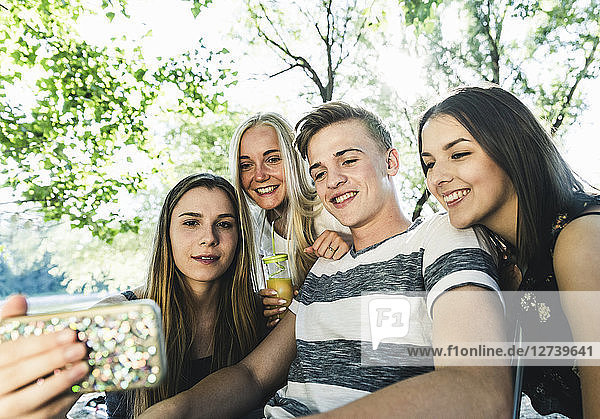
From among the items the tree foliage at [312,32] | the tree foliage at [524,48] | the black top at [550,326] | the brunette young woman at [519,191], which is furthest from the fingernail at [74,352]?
the tree foliage at [312,32]

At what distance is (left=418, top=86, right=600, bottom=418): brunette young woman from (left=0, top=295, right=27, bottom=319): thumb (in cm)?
98

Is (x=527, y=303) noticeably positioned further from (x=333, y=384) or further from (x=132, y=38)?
(x=132, y=38)

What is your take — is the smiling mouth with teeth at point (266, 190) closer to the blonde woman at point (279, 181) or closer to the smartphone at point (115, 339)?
the blonde woman at point (279, 181)

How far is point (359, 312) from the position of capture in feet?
5.05

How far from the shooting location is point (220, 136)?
8984 millimetres

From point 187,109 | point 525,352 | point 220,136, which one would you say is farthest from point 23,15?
point 525,352

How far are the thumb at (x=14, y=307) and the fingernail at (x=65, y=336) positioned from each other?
3.8 inches

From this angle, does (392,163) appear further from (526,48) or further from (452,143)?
(526,48)

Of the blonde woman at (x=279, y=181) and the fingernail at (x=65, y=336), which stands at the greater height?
the blonde woman at (x=279, y=181)

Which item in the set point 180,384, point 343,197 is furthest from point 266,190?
point 180,384

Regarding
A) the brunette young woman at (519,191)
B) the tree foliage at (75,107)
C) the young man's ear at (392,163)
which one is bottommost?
the brunette young woman at (519,191)

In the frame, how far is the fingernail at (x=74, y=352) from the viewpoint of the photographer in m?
0.82

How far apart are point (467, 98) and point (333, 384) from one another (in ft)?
2.84

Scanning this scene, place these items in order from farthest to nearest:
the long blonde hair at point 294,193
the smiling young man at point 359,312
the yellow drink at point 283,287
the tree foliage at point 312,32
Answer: the tree foliage at point 312,32 < the long blonde hair at point 294,193 < the yellow drink at point 283,287 < the smiling young man at point 359,312
